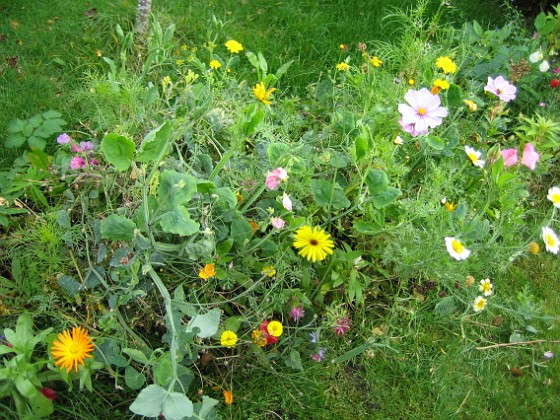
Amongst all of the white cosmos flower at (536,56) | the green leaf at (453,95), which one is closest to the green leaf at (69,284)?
the green leaf at (453,95)

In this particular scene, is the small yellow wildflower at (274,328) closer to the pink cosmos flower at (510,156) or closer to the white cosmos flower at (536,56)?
the pink cosmos flower at (510,156)

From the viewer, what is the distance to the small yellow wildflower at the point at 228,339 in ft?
5.40

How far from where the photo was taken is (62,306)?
1760 millimetres

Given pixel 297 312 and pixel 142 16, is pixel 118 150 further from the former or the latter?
pixel 142 16

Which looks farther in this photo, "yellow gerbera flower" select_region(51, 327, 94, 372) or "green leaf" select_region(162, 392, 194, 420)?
"yellow gerbera flower" select_region(51, 327, 94, 372)

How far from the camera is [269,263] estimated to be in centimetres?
181

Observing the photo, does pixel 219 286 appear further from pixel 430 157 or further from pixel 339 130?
pixel 430 157

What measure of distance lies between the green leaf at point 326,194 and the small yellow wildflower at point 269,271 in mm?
255

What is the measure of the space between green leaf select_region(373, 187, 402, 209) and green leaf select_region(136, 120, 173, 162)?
0.66m

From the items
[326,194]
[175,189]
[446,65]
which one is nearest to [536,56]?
[446,65]

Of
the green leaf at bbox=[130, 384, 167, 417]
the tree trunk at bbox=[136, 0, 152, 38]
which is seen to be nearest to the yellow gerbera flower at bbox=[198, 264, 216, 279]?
the green leaf at bbox=[130, 384, 167, 417]

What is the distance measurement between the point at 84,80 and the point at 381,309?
1669 mm

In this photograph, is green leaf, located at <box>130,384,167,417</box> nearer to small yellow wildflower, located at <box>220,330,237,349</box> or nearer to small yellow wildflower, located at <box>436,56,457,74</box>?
small yellow wildflower, located at <box>220,330,237,349</box>

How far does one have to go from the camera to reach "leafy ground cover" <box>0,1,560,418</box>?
161 centimetres
